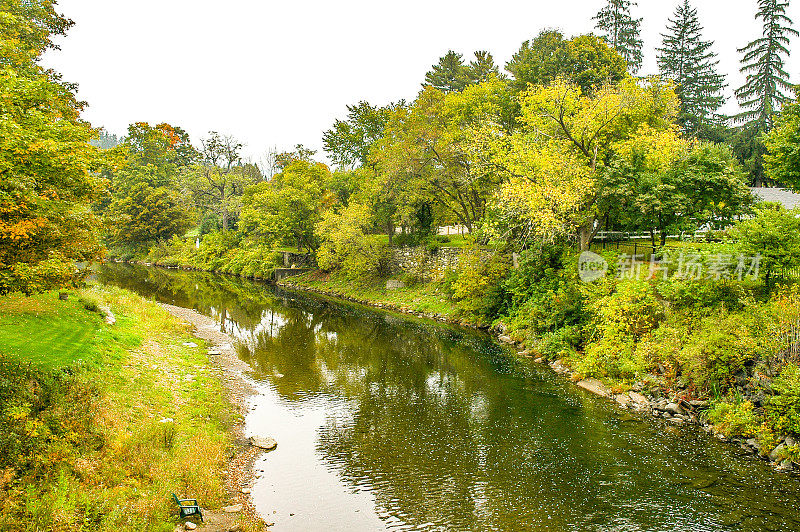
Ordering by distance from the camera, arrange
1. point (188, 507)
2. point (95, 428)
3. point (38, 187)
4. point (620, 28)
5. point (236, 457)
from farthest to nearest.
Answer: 1. point (620, 28)
2. point (236, 457)
3. point (38, 187)
4. point (95, 428)
5. point (188, 507)

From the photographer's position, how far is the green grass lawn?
12.6m

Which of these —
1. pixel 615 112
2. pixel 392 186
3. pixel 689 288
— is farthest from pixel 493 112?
pixel 689 288

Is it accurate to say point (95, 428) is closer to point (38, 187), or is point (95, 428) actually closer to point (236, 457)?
point (236, 457)

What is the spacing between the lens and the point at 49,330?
15.0 m

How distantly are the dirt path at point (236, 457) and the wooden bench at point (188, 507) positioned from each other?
25 cm

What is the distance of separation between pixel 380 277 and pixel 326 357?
21.3 meters

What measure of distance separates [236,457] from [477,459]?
611 cm

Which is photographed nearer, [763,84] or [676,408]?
[676,408]

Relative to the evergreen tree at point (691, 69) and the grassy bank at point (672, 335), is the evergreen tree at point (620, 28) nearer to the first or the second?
the evergreen tree at point (691, 69)

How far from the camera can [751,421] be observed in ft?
41.5


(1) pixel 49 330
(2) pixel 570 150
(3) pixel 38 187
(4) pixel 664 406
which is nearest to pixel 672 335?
(4) pixel 664 406

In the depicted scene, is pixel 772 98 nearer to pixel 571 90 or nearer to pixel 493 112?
pixel 493 112

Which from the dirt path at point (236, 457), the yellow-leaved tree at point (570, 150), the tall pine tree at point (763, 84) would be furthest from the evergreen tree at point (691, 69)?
the dirt path at point (236, 457)

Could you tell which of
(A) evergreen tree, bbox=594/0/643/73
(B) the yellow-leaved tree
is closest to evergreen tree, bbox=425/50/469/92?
(A) evergreen tree, bbox=594/0/643/73
